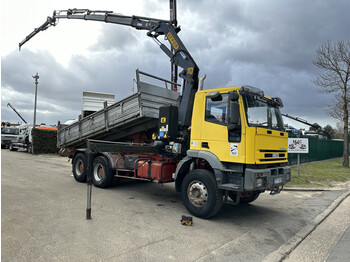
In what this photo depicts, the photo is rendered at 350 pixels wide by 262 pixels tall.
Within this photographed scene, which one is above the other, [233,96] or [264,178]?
[233,96]

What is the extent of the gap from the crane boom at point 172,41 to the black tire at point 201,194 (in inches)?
68.5

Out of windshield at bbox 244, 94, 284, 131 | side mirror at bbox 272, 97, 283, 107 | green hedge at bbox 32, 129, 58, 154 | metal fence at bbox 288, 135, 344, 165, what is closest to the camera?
windshield at bbox 244, 94, 284, 131

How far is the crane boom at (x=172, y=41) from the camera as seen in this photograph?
715cm

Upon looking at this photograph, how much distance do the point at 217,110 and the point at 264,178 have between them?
66.3 inches

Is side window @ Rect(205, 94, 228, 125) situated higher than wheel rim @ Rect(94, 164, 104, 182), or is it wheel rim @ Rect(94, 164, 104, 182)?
side window @ Rect(205, 94, 228, 125)

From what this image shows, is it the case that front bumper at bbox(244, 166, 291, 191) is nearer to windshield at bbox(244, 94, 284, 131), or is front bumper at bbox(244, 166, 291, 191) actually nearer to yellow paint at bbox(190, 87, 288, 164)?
yellow paint at bbox(190, 87, 288, 164)

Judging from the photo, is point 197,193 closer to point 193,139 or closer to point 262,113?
point 193,139

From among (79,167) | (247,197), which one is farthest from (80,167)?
(247,197)

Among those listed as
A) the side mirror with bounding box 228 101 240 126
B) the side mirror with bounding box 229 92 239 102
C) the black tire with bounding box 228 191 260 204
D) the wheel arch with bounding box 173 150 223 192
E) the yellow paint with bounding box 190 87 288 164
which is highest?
the side mirror with bounding box 229 92 239 102

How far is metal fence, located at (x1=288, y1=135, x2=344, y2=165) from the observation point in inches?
704

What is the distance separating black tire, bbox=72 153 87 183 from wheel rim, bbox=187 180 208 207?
4.80m

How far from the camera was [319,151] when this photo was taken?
2177 cm

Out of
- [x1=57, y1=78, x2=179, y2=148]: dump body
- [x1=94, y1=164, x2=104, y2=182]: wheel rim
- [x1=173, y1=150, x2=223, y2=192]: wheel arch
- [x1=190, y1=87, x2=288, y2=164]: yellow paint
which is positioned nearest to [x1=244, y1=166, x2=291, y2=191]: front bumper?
[x1=190, y1=87, x2=288, y2=164]: yellow paint

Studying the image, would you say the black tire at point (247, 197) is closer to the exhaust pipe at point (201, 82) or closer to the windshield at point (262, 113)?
the windshield at point (262, 113)
